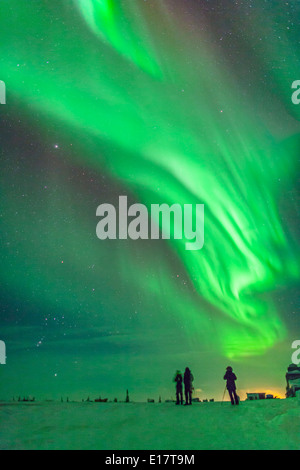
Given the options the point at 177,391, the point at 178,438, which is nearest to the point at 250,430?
the point at 178,438

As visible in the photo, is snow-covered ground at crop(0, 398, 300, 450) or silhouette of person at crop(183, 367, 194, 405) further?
silhouette of person at crop(183, 367, 194, 405)

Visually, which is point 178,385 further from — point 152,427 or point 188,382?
point 152,427

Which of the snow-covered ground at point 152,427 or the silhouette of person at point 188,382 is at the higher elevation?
the silhouette of person at point 188,382

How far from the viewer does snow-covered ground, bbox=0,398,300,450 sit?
10.1 meters

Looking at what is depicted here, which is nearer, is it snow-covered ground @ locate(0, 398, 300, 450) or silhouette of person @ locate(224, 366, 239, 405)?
snow-covered ground @ locate(0, 398, 300, 450)

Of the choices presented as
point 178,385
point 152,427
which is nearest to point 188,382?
point 178,385

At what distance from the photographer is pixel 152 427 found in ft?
38.9

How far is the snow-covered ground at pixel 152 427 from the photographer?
10094 mm

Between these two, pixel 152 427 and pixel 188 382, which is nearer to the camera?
pixel 152 427

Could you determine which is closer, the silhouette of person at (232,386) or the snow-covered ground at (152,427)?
Answer: the snow-covered ground at (152,427)

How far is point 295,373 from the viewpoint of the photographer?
33.0 meters

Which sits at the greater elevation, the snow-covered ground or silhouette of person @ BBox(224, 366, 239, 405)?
silhouette of person @ BBox(224, 366, 239, 405)
